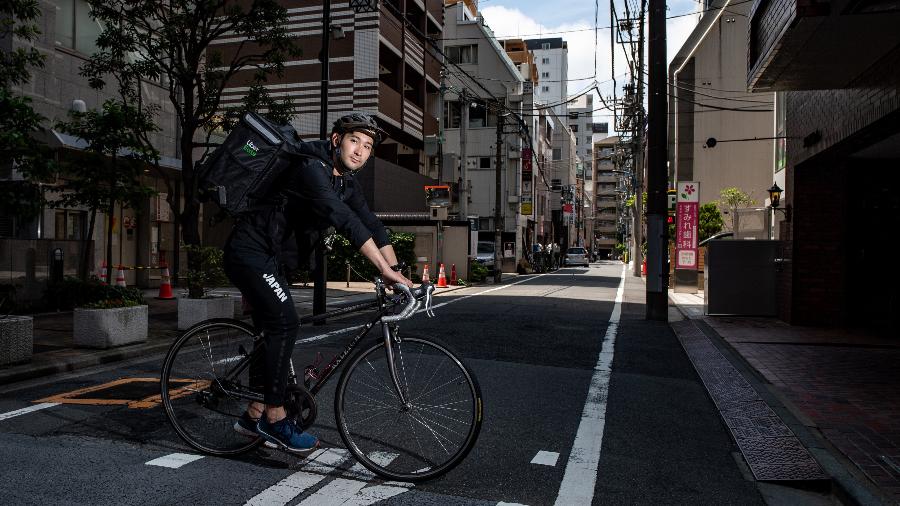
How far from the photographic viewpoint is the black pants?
3662 millimetres

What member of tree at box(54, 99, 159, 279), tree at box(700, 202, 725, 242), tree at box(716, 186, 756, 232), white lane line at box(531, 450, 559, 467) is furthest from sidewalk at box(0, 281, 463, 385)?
tree at box(716, 186, 756, 232)

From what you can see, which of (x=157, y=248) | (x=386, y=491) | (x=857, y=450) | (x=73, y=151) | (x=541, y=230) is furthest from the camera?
(x=541, y=230)

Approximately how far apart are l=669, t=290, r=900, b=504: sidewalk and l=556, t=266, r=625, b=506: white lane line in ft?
4.86

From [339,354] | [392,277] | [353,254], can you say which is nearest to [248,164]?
[392,277]

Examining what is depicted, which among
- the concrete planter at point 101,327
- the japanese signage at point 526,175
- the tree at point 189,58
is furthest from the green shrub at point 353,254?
the japanese signage at point 526,175

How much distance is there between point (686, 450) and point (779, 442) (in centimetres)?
69

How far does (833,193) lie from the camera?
1201cm

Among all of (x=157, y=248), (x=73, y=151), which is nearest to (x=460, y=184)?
(x=157, y=248)

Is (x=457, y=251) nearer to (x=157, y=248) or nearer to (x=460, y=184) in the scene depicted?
(x=460, y=184)

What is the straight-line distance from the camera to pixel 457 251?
28406mm

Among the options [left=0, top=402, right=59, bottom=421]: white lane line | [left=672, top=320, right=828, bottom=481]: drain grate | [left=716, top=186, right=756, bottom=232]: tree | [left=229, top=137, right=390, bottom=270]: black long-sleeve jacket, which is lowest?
[left=672, top=320, right=828, bottom=481]: drain grate

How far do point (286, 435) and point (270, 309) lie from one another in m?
0.70

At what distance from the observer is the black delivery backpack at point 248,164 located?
355cm

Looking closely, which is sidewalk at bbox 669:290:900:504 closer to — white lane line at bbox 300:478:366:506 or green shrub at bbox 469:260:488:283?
white lane line at bbox 300:478:366:506
